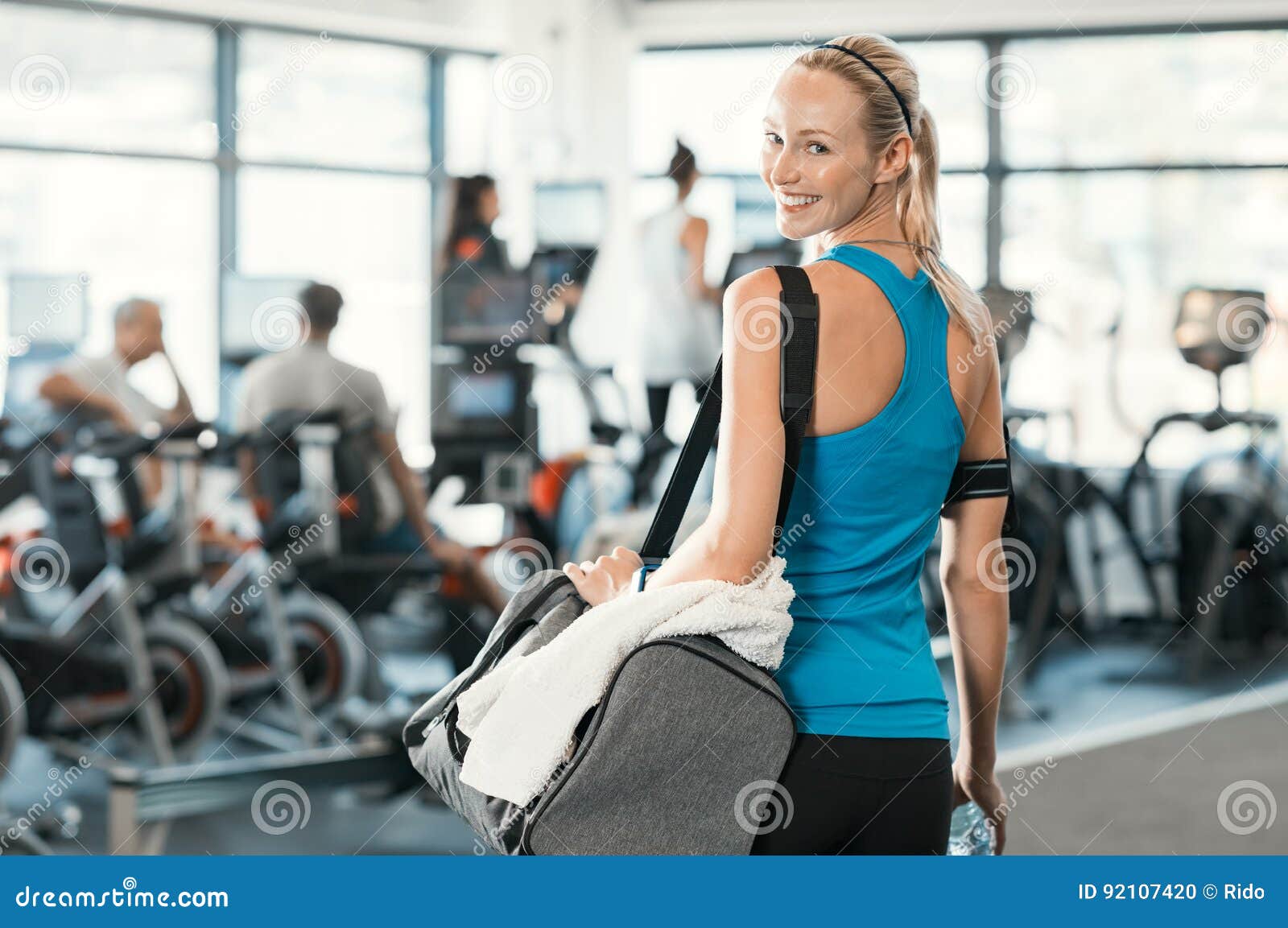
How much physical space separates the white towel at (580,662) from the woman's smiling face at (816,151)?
315 mm

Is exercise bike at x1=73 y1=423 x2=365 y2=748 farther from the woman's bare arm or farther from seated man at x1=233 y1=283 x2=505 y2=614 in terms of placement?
the woman's bare arm

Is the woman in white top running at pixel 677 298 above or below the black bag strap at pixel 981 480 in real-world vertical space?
above

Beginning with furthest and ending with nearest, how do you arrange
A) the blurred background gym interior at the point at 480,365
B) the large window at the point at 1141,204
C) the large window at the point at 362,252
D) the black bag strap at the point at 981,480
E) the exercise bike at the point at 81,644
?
the large window at the point at 362,252 → the large window at the point at 1141,204 → the blurred background gym interior at the point at 480,365 → the exercise bike at the point at 81,644 → the black bag strap at the point at 981,480

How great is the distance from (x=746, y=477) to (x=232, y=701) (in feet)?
12.8

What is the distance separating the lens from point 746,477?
→ 38.0 inches

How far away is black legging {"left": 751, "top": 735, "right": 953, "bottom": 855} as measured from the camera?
39.4 inches

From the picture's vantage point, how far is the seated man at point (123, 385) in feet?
13.5

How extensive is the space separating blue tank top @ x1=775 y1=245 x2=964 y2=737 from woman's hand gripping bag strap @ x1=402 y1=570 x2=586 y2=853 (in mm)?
189

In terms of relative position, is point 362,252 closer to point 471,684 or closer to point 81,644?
point 81,644

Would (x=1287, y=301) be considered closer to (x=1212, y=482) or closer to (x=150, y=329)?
(x=1212, y=482)

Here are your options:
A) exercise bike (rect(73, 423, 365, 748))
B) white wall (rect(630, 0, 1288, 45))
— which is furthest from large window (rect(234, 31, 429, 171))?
exercise bike (rect(73, 423, 365, 748))

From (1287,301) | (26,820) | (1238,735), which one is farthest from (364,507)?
(1287,301)

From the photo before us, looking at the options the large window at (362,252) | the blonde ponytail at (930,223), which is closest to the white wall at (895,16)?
the large window at (362,252)

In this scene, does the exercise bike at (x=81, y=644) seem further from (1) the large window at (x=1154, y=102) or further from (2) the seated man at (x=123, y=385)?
(1) the large window at (x=1154, y=102)
